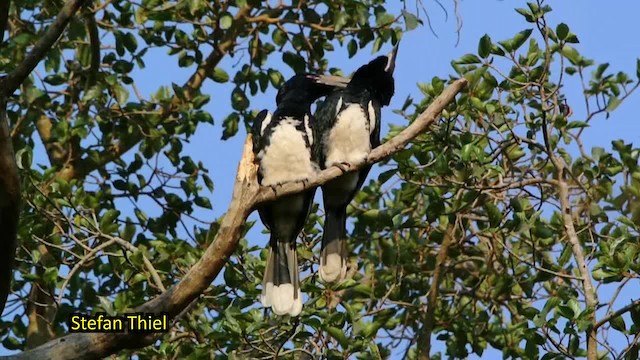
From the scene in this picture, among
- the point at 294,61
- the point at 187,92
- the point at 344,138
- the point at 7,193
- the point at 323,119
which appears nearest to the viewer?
the point at 7,193

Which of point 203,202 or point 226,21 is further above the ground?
point 226,21

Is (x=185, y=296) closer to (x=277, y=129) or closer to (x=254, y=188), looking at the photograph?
(x=254, y=188)

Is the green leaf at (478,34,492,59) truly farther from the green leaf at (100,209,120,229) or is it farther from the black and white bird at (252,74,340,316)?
the green leaf at (100,209,120,229)

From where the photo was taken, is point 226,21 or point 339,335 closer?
point 339,335

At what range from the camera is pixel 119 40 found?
662 centimetres

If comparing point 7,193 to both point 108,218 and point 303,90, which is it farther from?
point 303,90

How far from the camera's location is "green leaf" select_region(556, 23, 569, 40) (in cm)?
500

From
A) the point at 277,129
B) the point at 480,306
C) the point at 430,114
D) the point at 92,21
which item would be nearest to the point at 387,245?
the point at 480,306

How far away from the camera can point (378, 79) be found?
5.62m

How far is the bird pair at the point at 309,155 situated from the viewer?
16.5ft

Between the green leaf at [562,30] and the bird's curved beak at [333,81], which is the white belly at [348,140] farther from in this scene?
the green leaf at [562,30]

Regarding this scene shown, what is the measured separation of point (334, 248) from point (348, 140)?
0.47 meters

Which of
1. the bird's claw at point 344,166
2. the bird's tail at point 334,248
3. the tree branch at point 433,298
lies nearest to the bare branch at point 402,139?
the bird's claw at point 344,166

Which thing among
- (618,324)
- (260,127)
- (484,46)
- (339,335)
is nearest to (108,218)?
(260,127)
